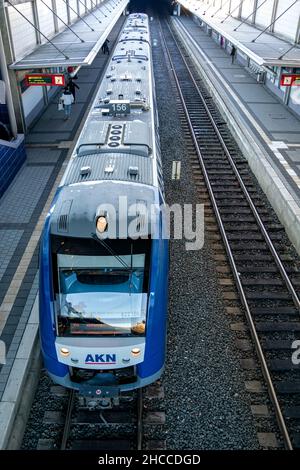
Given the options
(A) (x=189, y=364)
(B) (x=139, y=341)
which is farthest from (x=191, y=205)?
(B) (x=139, y=341)

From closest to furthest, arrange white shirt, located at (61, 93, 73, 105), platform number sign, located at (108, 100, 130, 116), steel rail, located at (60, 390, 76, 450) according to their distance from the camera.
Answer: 1. steel rail, located at (60, 390, 76, 450)
2. platform number sign, located at (108, 100, 130, 116)
3. white shirt, located at (61, 93, 73, 105)

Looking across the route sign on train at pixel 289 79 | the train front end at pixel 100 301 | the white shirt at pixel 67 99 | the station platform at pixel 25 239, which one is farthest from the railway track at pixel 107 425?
the white shirt at pixel 67 99

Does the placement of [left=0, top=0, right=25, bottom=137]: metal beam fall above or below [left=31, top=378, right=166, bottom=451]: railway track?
above

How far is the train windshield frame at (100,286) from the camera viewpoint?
681cm

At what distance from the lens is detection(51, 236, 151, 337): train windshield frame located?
681 cm

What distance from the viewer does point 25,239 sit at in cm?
1135

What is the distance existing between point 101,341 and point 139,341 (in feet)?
A: 2.01

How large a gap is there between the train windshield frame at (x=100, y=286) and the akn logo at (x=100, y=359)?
329 mm

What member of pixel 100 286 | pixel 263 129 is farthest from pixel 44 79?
pixel 100 286

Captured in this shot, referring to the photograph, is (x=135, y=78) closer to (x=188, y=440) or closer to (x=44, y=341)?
(x=44, y=341)

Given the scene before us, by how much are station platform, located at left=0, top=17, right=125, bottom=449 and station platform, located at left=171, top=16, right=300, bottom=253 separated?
723 cm

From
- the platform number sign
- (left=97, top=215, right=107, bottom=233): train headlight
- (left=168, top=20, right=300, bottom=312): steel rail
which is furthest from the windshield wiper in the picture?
the platform number sign

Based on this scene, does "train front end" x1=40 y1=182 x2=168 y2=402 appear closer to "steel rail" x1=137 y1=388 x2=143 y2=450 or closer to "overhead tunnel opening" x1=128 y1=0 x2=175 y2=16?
"steel rail" x1=137 y1=388 x2=143 y2=450

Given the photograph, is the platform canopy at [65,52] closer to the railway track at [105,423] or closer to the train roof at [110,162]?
the train roof at [110,162]
